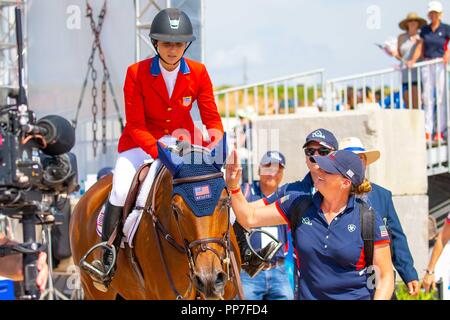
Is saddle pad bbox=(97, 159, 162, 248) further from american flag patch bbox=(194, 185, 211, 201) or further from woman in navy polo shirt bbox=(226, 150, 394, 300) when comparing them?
woman in navy polo shirt bbox=(226, 150, 394, 300)

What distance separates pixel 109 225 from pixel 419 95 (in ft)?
19.0

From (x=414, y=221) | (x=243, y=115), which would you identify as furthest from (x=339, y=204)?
(x=243, y=115)

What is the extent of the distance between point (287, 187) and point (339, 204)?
1.48 meters

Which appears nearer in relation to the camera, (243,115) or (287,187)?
(287,187)

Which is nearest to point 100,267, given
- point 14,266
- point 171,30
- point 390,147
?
point 14,266

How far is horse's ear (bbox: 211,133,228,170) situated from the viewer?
539 cm

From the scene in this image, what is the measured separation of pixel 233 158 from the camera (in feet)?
17.1

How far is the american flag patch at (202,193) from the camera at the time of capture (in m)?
5.14

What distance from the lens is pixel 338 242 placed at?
4977 millimetres

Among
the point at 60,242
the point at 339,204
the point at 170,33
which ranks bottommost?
the point at 60,242

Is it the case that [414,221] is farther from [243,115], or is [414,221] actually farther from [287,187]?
[287,187]

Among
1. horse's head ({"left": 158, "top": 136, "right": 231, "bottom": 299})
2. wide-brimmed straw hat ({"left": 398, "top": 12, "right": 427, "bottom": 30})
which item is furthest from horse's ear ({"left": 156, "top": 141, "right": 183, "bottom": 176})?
wide-brimmed straw hat ({"left": 398, "top": 12, "right": 427, "bottom": 30})
